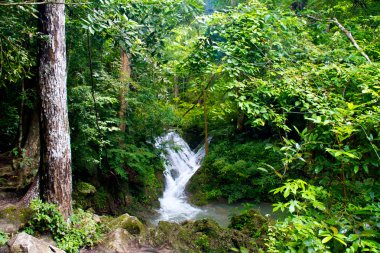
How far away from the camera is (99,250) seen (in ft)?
13.9

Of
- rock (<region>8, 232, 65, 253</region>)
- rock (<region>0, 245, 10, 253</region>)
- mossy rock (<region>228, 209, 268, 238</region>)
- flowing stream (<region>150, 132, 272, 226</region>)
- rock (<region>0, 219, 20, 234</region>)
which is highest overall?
rock (<region>8, 232, 65, 253</region>)

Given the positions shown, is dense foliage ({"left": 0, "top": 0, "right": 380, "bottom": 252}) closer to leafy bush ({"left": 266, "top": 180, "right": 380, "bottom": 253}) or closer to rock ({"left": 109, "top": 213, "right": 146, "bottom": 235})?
leafy bush ({"left": 266, "top": 180, "right": 380, "bottom": 253})

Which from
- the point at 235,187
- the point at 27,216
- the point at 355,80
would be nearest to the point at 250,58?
the point at 355,80

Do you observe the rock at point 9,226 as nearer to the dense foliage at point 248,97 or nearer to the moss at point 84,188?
the dense foliage at point 248,97

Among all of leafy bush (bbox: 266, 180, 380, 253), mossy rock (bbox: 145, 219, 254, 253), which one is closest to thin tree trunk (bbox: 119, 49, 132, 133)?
mossy rock (bbox: 145, 219, 254, 253)

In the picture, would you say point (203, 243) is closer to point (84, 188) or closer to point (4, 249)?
point (4, 249)

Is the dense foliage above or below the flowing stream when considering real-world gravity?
above

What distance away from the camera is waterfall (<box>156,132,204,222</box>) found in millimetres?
10258

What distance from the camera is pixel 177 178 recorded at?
13.5 meters

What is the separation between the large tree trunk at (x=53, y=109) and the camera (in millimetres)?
4137

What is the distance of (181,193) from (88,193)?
5606 millimetres

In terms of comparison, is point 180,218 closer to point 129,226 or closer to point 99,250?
point 129,226

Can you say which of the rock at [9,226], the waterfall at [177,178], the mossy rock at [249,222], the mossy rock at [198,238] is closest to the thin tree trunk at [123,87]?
the waterfall at [177,178]

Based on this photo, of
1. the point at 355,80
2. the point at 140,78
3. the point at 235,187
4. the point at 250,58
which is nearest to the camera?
the point at 355,80
